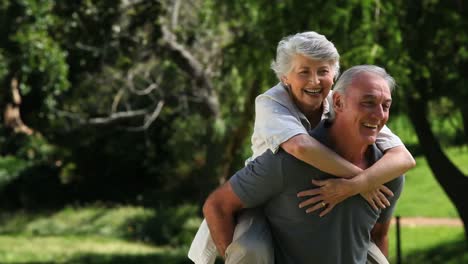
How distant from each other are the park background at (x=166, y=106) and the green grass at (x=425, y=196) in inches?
2.0

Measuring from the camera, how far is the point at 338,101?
2.56 metres

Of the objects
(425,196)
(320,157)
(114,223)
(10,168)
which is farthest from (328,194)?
(10,168)

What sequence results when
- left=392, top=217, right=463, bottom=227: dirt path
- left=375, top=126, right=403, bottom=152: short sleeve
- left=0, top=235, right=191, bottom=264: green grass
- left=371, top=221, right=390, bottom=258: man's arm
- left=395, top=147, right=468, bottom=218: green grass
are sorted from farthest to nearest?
1. left=395, top=147, right=468, bottom=218: green grass
2. left=392, top=217, right=463, bottom=227: dirt path
3. left=0, top=235, right=191, bottom=264: green grass
4. left=371, top=221, right=390, bottom=258: man's arm
5. left=375, top=126, right=403, bottom=152: short sleeve

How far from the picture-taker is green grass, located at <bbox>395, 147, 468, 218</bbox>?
52.0ft

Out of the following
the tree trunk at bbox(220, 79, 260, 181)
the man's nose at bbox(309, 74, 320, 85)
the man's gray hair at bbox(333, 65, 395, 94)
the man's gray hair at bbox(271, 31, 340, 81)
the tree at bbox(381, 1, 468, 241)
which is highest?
the man's gray hair at bbox(271, 31, 340, 81)

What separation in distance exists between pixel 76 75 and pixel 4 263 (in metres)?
4.78

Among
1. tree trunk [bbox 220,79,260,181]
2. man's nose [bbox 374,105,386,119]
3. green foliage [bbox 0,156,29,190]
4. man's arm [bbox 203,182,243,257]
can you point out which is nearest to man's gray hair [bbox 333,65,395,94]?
man's nose [bbox 374,105,386,119]

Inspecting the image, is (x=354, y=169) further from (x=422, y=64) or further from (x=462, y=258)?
(x=462, y=258)

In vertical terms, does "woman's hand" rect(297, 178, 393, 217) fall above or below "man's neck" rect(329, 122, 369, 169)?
below

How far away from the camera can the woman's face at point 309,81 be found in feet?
9.42

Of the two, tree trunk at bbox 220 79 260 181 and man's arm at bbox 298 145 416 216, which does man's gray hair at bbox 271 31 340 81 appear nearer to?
man's arm at bbox 298 145 416 216

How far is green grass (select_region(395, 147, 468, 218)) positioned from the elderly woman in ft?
40.6

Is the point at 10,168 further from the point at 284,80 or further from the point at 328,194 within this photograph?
the point at 328,194

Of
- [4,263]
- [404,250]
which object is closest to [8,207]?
[4,263]
